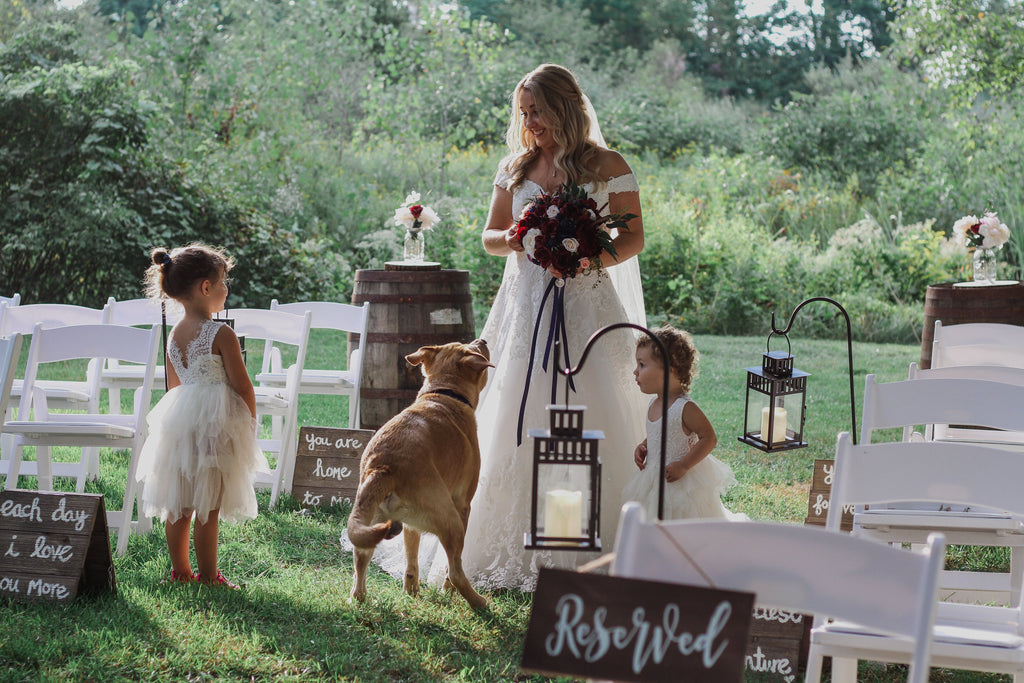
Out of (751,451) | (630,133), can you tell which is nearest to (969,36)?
(751,451)

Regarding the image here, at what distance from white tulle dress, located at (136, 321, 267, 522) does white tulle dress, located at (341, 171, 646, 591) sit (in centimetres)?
90

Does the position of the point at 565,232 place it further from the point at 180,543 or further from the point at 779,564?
the point at 180,543

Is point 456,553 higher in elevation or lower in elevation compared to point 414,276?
lower

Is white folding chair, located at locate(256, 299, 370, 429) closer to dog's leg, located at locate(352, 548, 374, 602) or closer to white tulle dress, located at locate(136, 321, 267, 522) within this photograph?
white tulle dress, located at locate(136, 321, 267, 522)

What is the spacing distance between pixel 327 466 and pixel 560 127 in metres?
2.35

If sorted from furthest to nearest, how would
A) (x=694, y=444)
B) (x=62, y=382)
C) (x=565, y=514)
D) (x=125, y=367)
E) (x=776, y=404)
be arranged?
1. (x=125, y=367)
2. (x=62, y=382)
3. (x=694, y=444)
4. (x=776, y=404)
5. (x=565, y=514)

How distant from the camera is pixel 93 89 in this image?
10.9 m

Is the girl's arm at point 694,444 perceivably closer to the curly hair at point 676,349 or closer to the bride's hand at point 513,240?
the curly hair at point 676,349

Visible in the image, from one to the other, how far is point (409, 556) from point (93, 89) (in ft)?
28.9

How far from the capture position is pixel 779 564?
1.84 meters

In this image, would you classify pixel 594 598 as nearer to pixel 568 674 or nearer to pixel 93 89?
pixel 568 674

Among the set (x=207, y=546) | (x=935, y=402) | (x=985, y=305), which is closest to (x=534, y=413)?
(x=207, y=546)

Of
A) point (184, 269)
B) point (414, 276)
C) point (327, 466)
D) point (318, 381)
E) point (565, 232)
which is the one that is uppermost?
point (414, 276)

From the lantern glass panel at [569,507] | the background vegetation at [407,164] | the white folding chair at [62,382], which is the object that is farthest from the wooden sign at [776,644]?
the background vegetation at [407,164]
